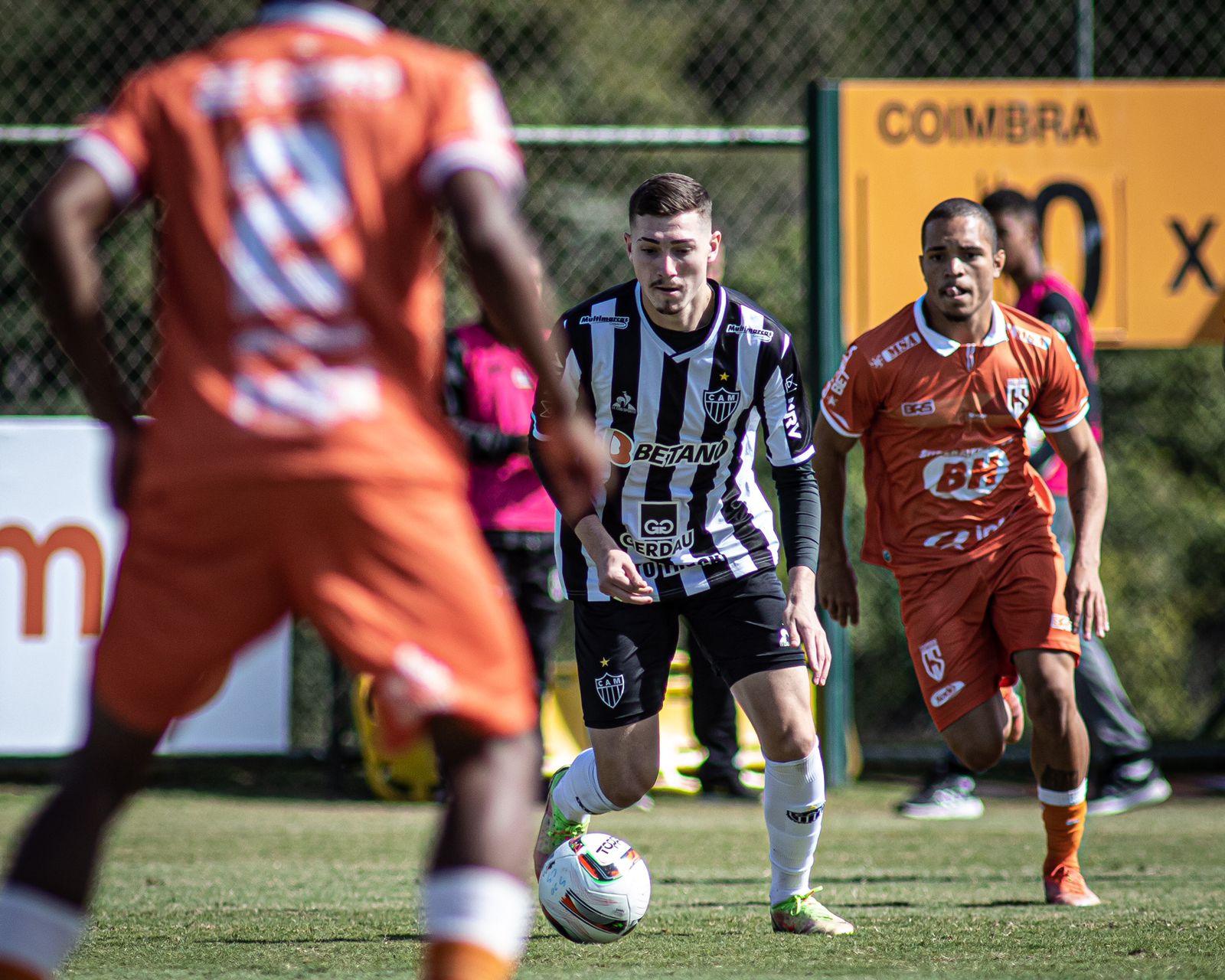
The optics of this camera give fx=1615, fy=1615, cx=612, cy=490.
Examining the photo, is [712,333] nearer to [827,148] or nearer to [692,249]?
[692,249]

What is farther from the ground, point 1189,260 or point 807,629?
point 1189,260

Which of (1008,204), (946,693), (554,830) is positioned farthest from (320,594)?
(1008,204)

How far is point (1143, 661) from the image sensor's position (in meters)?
11.1

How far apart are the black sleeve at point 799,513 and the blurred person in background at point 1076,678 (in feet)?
8.58

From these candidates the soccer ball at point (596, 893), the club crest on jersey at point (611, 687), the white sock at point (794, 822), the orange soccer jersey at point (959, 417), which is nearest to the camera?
the soccer ball at point (596, 893)

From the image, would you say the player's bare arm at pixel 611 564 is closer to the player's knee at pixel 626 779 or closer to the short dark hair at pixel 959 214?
the player's knee at pixel 626 779

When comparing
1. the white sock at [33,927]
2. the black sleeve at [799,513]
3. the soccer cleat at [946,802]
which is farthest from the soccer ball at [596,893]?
the soccer cleat at [946,802]

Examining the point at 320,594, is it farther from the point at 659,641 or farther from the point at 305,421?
the point at 659,641

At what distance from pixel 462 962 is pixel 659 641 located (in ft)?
7.98

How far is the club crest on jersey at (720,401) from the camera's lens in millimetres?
4629

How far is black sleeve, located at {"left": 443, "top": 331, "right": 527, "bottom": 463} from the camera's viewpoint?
748 cm

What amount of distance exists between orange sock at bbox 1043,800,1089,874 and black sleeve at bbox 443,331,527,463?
3.27 m

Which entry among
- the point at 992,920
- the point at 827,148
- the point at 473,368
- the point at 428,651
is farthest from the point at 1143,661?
the point at 428,651

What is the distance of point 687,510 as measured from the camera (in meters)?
4.66
